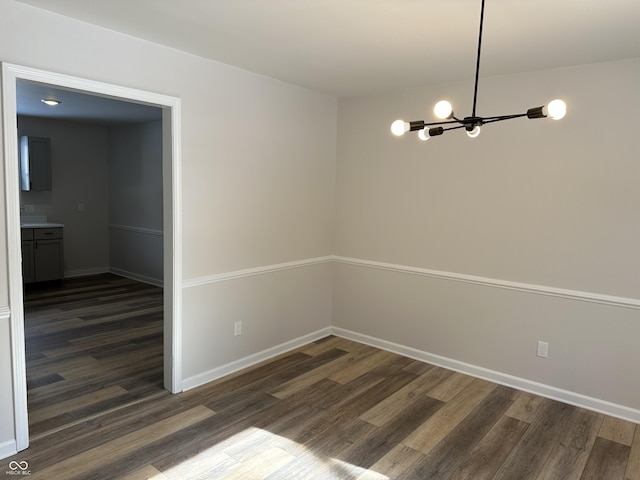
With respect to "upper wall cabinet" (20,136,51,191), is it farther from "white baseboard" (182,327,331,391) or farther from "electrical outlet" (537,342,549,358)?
"electrical outlet" (537,342,549,358)

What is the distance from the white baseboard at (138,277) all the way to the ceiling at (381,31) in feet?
14.2

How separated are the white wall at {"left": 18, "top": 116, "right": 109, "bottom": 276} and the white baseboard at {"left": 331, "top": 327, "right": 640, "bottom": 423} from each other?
202 inches

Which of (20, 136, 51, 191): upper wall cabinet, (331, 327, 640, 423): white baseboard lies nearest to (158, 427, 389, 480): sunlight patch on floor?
(331, 327, 640, 423): white baseboard

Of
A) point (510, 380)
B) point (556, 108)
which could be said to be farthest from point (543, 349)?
point (556, 108)

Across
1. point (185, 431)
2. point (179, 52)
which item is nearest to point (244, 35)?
point (179, 52)

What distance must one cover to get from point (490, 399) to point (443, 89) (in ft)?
8.46

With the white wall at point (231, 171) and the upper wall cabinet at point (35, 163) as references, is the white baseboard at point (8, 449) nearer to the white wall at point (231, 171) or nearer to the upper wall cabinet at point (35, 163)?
the white wall at point (231, 171)

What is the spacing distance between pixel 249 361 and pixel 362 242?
1.61m

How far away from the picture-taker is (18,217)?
247cm

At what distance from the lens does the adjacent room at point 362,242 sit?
2.47 m

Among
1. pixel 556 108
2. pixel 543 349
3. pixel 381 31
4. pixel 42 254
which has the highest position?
pixel 381 31

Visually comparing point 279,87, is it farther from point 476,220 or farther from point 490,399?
point 490,399
